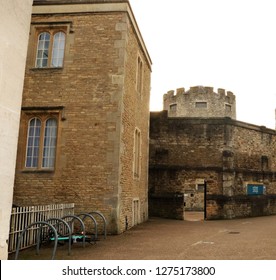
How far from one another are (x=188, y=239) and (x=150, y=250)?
8.25 ft

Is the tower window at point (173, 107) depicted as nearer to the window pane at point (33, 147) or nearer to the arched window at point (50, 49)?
the arched window at point (50, 49)

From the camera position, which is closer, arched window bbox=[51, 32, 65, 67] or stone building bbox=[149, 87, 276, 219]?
arched window bbox=[51, 32, 65, 67]

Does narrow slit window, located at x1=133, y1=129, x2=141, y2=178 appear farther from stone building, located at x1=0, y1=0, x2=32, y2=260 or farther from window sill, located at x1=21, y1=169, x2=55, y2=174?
stone building, located at x1=0, y1=0, x2=32, y2=260

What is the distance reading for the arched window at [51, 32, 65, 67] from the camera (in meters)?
12.5

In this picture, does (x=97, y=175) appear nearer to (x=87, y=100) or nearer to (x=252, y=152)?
(x=87, y=100)

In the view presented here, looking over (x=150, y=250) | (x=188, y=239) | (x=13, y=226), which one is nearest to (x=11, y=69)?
(x=13, y=226)

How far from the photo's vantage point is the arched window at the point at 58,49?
494 inches

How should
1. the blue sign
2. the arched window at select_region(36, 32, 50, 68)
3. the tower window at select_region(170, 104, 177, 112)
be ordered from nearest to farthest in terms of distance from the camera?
the arched window at select_region(36, 32, 50, 68), the blue sign, the tower window at select_region(170, 104, 177, 112)

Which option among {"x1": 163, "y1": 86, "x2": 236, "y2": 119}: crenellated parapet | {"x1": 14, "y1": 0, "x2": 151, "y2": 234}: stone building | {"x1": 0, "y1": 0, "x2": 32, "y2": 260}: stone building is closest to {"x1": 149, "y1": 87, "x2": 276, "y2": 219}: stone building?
{"x1": 14, "y1": 0, "x2": 151, "y2": 234}: stone building

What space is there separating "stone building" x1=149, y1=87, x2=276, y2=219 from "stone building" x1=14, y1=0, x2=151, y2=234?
230 inches

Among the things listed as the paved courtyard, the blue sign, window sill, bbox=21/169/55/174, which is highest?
window sill, bbox=21/169/55/174

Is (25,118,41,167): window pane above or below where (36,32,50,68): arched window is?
below

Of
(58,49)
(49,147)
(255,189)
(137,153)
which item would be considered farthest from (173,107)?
(49,147)

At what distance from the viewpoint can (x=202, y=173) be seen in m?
19.3
